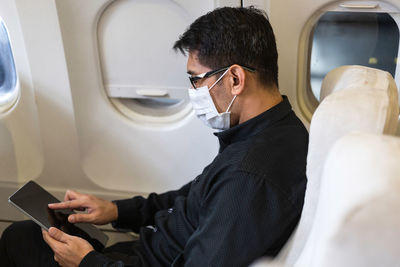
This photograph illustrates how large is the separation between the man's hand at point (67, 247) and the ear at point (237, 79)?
0.66 m

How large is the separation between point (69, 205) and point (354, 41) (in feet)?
3.88

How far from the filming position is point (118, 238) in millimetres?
2121

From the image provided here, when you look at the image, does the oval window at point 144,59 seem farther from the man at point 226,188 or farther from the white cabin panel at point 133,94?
the man at point 226,188

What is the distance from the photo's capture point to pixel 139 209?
1.64 m

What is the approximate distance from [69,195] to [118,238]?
572mm

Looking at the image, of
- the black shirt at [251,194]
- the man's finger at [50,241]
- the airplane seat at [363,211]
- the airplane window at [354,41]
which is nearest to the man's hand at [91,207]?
the man's finger at [50,241]

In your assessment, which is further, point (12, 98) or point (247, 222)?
point (12, 98)

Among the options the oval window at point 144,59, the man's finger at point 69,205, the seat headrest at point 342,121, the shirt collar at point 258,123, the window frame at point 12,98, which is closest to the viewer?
the seat headrest at point 342,121

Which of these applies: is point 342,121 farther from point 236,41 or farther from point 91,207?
point 91,207

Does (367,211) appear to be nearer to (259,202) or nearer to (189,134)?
(259,202)

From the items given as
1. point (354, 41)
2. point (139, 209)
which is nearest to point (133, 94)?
point (139, 209)

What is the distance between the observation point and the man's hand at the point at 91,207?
155cm

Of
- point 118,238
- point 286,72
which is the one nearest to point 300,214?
point 286,72

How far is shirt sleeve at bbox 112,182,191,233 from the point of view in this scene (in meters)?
1.62
